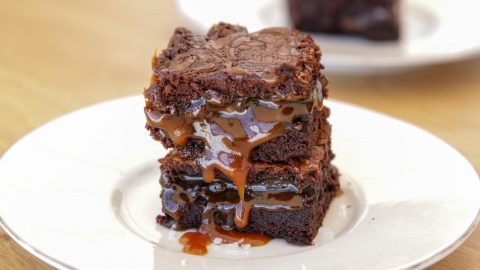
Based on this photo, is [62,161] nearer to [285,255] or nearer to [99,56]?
[285,255]

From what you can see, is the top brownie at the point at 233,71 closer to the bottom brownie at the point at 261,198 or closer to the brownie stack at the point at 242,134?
the brownie stack at the point at 242,134

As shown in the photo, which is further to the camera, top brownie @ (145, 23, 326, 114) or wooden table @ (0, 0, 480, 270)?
wooden table @ (0, 0, 480, 270)

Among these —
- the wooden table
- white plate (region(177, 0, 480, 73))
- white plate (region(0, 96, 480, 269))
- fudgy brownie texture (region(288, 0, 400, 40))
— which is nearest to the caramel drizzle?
white plate (region(0, 96, 480, 269))

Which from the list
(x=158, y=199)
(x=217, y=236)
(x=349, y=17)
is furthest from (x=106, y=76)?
(x=217, y=236)

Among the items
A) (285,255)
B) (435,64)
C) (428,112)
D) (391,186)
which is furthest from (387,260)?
(435,64)

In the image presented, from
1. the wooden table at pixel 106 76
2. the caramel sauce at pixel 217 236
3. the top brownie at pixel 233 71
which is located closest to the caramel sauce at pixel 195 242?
the caramel sauce at pixel 217 236

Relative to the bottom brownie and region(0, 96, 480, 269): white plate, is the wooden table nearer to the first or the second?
region(0, 96, 480, 269): white plate
